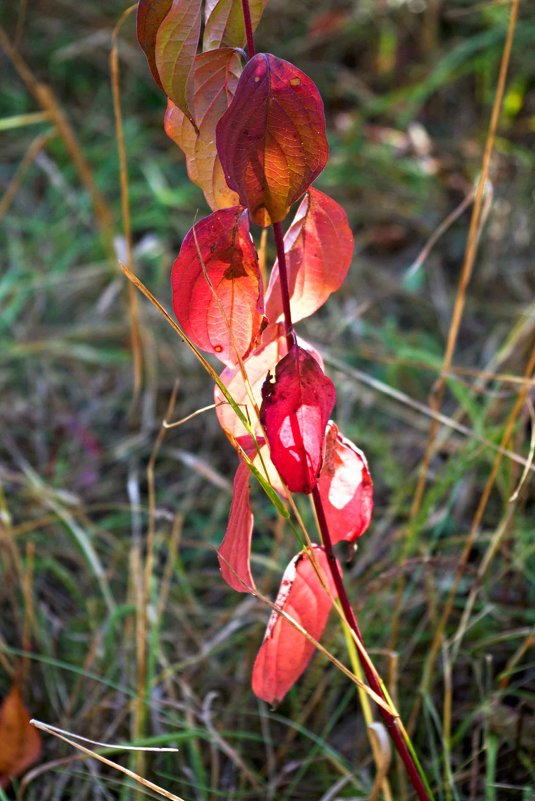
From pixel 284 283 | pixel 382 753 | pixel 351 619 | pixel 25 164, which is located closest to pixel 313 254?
pixel 284 283

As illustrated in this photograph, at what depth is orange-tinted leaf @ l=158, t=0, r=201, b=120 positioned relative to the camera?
1.75 feet

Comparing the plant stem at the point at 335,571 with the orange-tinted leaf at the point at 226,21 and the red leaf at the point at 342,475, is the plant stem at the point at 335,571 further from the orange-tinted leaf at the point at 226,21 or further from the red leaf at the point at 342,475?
the orange-tinted leaf at the point at 226,21

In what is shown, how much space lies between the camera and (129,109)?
2.43 meters

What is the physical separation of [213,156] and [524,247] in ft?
4.87

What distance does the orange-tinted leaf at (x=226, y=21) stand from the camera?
58cm

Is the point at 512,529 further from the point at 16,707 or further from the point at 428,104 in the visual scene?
the point at 428,104

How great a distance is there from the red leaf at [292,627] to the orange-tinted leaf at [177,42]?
13.7 inches

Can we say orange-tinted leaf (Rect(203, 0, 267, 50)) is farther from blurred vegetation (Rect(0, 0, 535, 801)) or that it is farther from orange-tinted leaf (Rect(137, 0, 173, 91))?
blurred vegetation (Rect(0, 0, 535, 801))

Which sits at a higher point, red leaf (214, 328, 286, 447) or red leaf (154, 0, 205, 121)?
red leaf (154, 0, 205, 121)

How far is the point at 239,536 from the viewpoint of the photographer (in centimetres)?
61

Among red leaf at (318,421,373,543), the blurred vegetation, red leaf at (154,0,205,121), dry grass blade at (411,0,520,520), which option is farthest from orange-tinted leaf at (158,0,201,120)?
the blurred vegetation

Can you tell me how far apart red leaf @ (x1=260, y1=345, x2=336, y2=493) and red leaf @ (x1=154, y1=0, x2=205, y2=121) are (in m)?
0.19

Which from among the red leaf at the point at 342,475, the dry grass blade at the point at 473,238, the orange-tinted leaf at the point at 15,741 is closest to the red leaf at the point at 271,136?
the red leaf at the point at 342,475

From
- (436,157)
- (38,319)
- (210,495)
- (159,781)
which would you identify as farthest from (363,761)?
(436,157)
